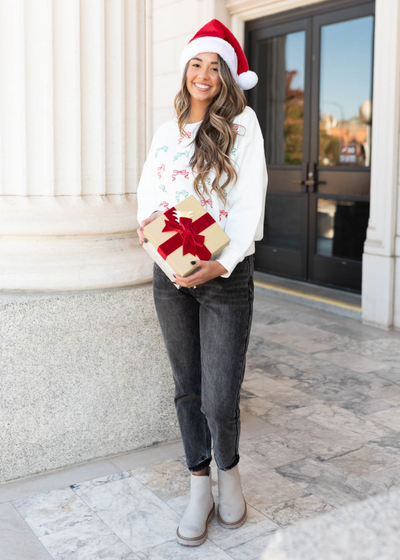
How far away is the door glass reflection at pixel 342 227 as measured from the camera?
6684 mm

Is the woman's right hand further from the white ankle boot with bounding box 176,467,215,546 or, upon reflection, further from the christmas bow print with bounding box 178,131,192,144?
the white ankle boot with bounding box 176,467,215,546

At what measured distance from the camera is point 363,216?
6.63m

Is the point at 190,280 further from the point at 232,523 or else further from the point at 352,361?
the point at 352,361

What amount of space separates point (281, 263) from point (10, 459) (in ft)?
16.4

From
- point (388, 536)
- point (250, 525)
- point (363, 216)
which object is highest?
point (363, 216)

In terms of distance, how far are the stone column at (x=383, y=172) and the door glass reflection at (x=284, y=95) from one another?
1.61 m

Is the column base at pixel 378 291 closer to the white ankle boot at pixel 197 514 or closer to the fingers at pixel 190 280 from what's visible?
the white ankle boot at pixel 197 514

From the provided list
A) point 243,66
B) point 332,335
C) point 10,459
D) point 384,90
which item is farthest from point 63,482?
point 384,90

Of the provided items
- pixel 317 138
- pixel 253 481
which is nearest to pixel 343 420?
pixel 253 481

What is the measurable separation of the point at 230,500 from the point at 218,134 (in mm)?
1328

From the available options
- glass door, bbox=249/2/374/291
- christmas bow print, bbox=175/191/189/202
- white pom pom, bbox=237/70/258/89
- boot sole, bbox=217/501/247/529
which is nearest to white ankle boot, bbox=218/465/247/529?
boot sole, bbox=217/501/247/529

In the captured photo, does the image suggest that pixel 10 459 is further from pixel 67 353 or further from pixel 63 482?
pixel 67 353

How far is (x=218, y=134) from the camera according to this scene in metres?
2.36

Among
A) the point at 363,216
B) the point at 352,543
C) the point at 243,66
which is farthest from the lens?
the point at 363,216
